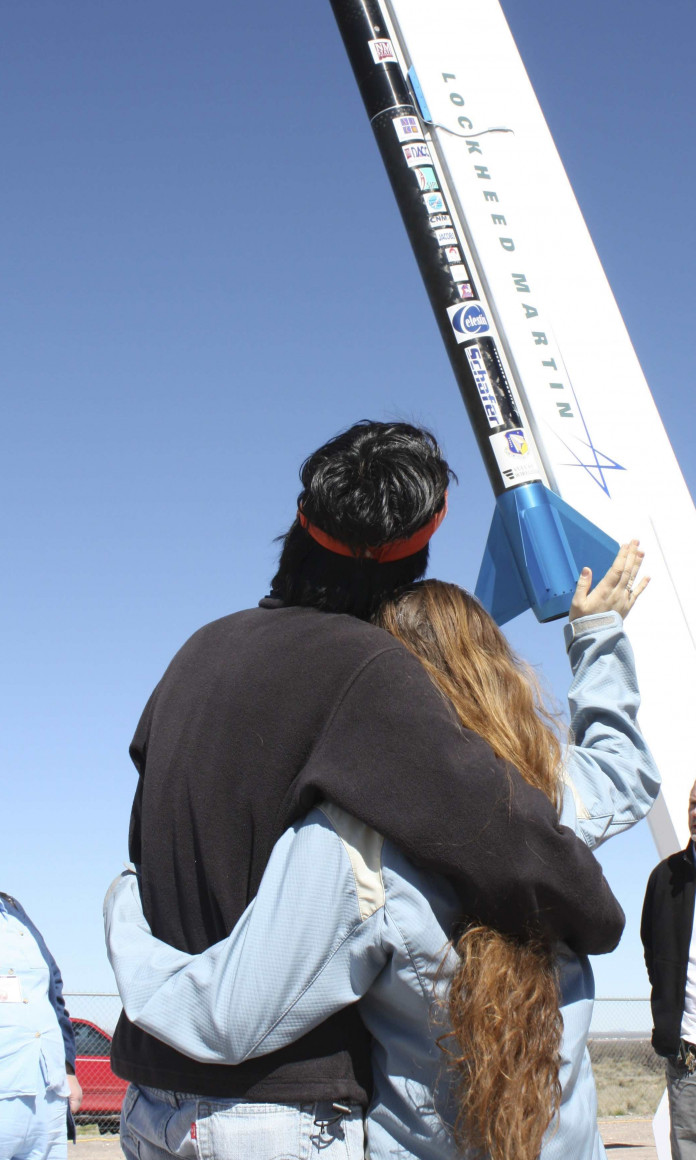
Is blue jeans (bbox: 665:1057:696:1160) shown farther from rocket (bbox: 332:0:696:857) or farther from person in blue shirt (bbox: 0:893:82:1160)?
person in blue shirt (bbox: 0:893:82:1160)

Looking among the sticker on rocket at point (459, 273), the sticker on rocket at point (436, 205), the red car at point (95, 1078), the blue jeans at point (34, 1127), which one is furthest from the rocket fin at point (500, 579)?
the red car at point (95, 1078)

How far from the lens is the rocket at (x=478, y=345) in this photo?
18.0ft

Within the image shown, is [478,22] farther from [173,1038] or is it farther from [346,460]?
[173,1038]

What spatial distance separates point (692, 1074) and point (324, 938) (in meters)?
2.98

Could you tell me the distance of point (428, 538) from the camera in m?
1.65

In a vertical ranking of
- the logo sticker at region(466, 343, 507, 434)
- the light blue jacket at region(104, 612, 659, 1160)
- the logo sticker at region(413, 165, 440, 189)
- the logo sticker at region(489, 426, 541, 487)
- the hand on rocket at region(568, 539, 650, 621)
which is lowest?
the light blue jacket at region(104, 612, 659, 1160)

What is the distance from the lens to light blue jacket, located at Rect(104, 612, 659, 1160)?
1.28 m

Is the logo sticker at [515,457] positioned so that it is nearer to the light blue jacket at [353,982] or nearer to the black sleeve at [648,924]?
the black sleeve at [648,924]

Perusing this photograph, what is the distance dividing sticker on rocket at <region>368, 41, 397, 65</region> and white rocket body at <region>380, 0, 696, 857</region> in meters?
0.07

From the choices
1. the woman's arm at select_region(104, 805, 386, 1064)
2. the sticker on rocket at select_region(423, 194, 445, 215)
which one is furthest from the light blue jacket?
the sticker on rocket at select_region(423, 194, 445, 215)

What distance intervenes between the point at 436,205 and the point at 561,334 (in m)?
1.16

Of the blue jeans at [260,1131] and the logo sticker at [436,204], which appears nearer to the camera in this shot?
the blue jeans at [260,1131]

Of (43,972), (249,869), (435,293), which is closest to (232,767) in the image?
(249,869)

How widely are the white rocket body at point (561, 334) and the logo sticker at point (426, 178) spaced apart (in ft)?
0.37
